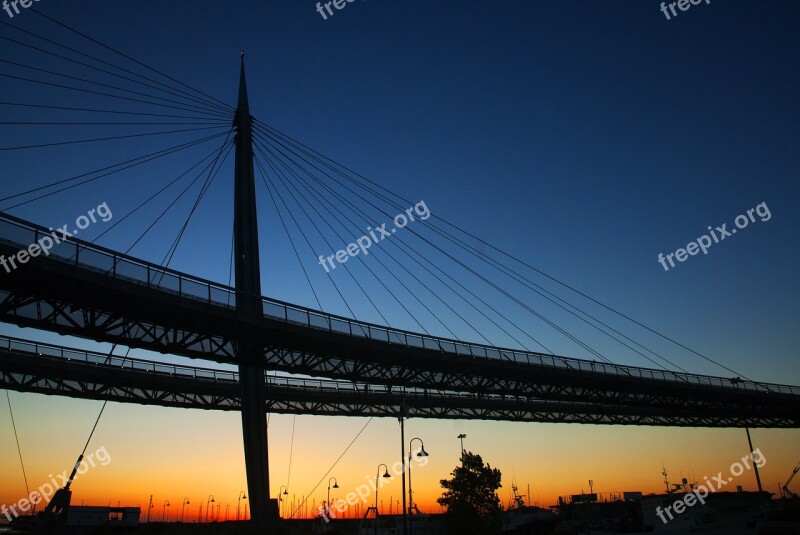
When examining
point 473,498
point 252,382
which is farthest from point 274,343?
point 473,498

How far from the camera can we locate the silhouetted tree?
49844 mm

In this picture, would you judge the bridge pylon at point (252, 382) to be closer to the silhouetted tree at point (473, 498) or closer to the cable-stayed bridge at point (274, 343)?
the cable-stayed bridge at point (274, 343)

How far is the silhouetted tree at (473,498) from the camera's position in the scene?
49844 millimetres

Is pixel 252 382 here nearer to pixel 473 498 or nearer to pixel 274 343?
pixel 274 343

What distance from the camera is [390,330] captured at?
39812 mm

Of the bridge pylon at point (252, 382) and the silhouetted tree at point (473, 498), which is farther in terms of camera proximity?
the silhouetted tree at point (473, 498)

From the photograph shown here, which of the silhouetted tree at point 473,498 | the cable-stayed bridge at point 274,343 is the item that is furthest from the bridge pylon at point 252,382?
the silhouetted tree at point 473,498

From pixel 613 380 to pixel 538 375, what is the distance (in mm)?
9474

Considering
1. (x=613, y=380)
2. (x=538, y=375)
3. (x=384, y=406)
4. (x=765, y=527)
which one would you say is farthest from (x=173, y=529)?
(x=765, y=527)

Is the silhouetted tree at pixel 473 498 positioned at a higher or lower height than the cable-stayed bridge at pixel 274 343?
lower

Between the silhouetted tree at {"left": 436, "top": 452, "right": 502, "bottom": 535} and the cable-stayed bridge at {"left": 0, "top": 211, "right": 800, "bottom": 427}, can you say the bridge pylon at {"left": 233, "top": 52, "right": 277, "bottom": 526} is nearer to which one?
the cable-stayed bridge at {"left": 0, "top": 211, "right": 800, "bottom": 427}

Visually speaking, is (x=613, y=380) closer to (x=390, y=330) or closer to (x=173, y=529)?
(x=390, y=330)

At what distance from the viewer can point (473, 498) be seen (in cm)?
5059

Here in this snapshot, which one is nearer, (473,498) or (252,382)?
(252,382)
